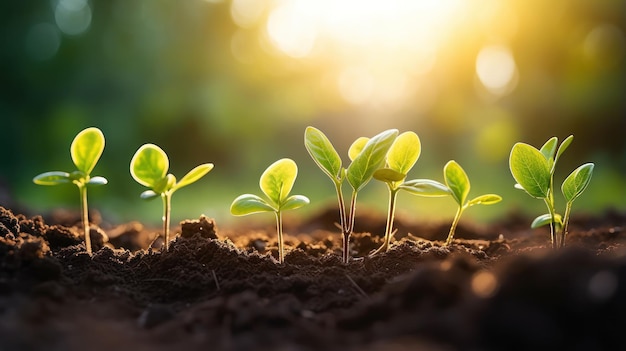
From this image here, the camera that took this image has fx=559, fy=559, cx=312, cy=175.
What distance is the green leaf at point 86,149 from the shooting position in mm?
1828

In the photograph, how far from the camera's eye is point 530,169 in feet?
6.16

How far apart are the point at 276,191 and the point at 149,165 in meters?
0.42

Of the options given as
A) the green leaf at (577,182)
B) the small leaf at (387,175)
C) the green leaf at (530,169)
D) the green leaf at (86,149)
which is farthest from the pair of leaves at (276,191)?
the green leaf at (577,182)

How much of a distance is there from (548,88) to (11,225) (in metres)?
6.75

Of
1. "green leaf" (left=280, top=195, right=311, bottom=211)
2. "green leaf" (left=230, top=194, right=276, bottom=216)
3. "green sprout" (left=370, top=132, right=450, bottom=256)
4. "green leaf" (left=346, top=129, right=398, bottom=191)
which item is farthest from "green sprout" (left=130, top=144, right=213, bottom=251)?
"green sprout" (left=370, top=132, right=450, bottom=256)

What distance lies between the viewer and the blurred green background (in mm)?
7031

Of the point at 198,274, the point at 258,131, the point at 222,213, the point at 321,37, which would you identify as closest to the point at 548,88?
the point at 321,37

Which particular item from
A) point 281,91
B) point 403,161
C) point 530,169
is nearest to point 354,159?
point 403,161

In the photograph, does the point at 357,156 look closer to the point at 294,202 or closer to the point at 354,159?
the point at 354,159

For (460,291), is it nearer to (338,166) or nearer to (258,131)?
(338,166)

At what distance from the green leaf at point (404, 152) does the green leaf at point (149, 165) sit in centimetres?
76

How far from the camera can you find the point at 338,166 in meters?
1.85

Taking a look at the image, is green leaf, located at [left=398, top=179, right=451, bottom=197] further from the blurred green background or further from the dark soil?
the blurred green background

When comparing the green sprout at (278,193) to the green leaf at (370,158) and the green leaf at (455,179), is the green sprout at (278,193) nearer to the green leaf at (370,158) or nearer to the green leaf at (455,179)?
the green leaf at (370,158)
